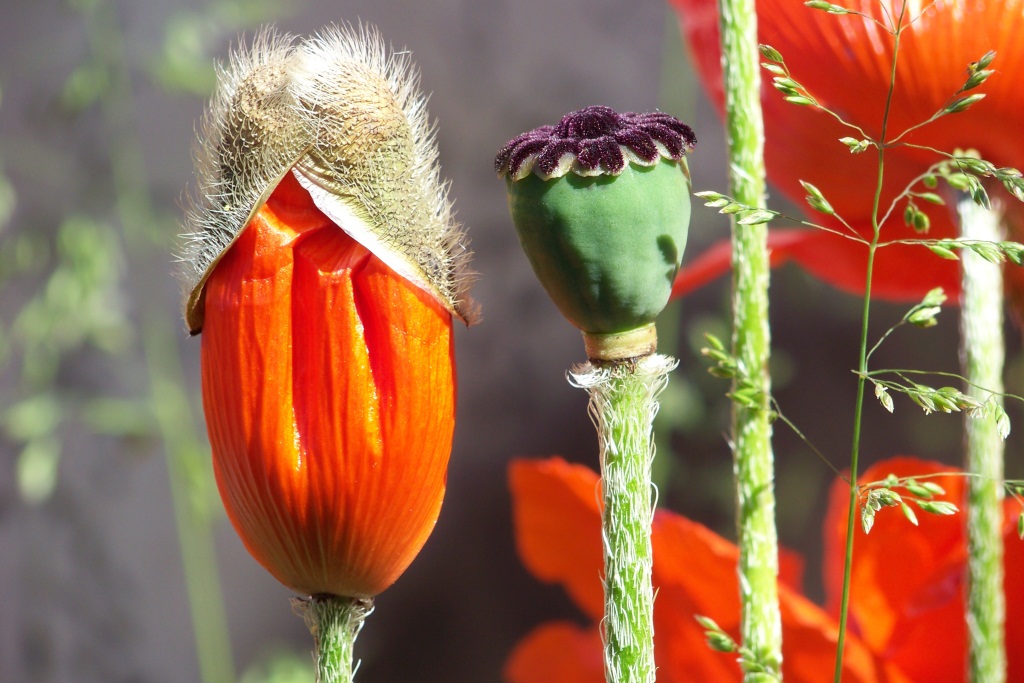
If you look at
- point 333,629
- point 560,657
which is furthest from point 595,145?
point 560,657

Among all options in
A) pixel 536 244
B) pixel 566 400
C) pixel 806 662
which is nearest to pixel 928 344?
pixel 566 400

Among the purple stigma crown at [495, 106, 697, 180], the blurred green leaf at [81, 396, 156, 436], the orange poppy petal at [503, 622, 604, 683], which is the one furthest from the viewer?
the blurred green leaf at [81, 396, 156, 436]

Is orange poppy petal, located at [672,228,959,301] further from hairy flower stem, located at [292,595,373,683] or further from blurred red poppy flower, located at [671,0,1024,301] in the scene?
hairy flower stem, located at [292,595,373,683]

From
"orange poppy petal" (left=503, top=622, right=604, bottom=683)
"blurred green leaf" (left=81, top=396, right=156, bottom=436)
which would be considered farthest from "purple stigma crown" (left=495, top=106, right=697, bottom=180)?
"blurred green leaf" (left=81, top=396, right=156, bottom=436)

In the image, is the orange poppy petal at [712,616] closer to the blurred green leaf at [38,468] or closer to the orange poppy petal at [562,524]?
the orange poppy petal at [562,524]

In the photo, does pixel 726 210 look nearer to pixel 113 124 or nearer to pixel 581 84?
pixel 581 84

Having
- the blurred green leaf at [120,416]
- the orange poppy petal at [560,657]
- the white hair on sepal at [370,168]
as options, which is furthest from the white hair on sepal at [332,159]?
the blurred green leaf at [120,416]
